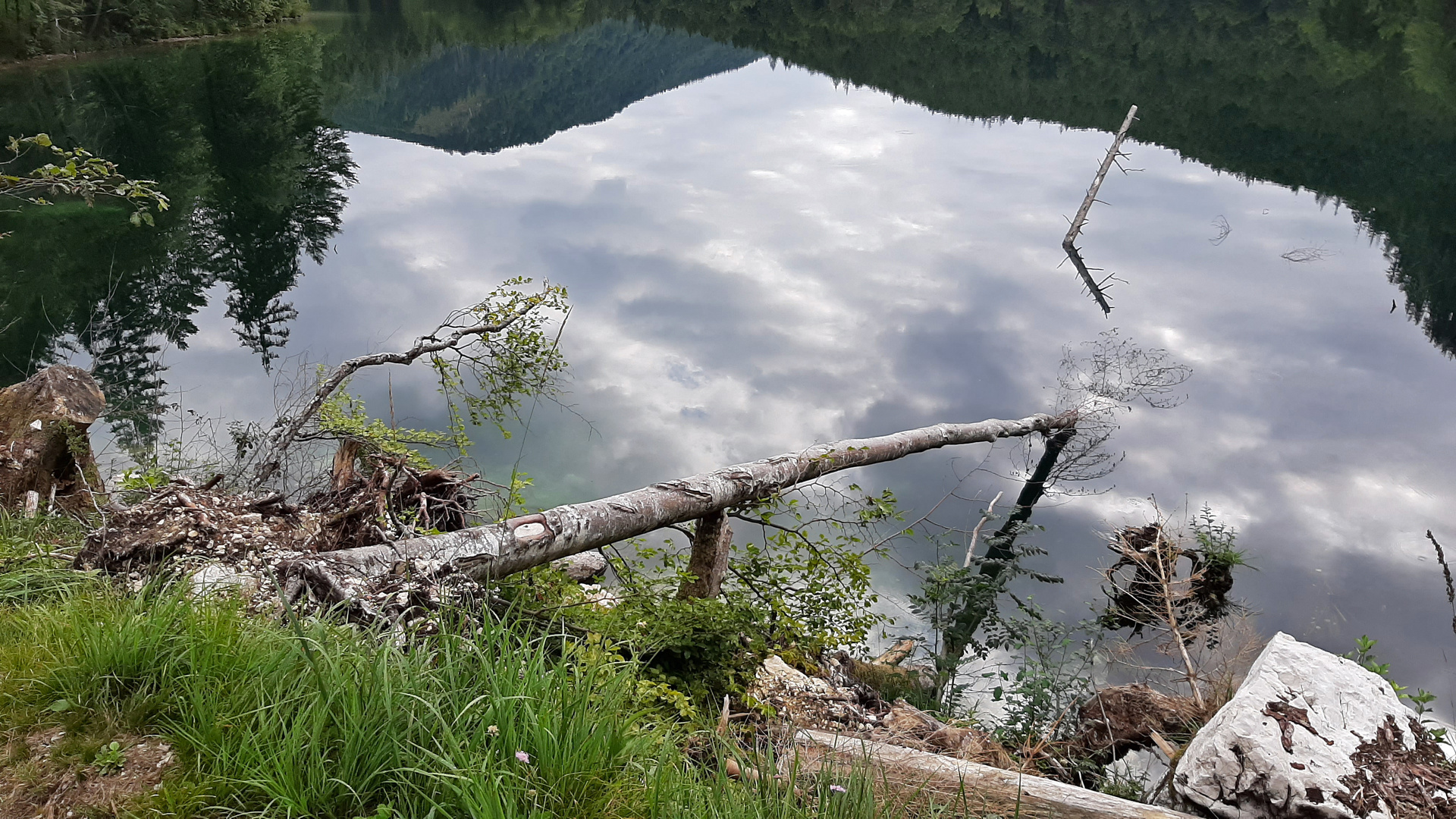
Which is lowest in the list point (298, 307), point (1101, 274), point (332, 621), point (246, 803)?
point (298, 307)

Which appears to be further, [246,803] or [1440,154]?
[1440,154]

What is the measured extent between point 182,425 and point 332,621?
7.80m

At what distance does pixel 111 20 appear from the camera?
120 feet

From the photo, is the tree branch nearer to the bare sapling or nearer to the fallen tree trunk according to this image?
the bare sapling

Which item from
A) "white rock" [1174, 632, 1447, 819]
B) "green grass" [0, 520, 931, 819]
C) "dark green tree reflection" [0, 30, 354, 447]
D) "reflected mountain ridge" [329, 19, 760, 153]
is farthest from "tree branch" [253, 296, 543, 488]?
"reflected mountain ridge" [329, 19, 760, 153]

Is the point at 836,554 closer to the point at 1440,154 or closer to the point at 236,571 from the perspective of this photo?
the point at 236,571

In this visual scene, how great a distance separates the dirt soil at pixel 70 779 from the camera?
2.64 m

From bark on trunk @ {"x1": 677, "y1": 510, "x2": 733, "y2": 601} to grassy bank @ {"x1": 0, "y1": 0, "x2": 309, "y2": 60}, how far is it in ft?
120

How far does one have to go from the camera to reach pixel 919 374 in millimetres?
13375

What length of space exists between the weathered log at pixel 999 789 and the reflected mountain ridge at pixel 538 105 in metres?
9.11

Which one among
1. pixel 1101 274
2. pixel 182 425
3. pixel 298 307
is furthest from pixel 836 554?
pixel 1101 274

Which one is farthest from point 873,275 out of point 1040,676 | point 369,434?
point 369,434

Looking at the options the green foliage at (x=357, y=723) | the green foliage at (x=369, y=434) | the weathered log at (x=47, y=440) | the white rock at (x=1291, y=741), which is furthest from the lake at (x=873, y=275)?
the green foliage at (x=357, y=723)

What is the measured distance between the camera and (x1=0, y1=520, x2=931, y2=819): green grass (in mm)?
2629
